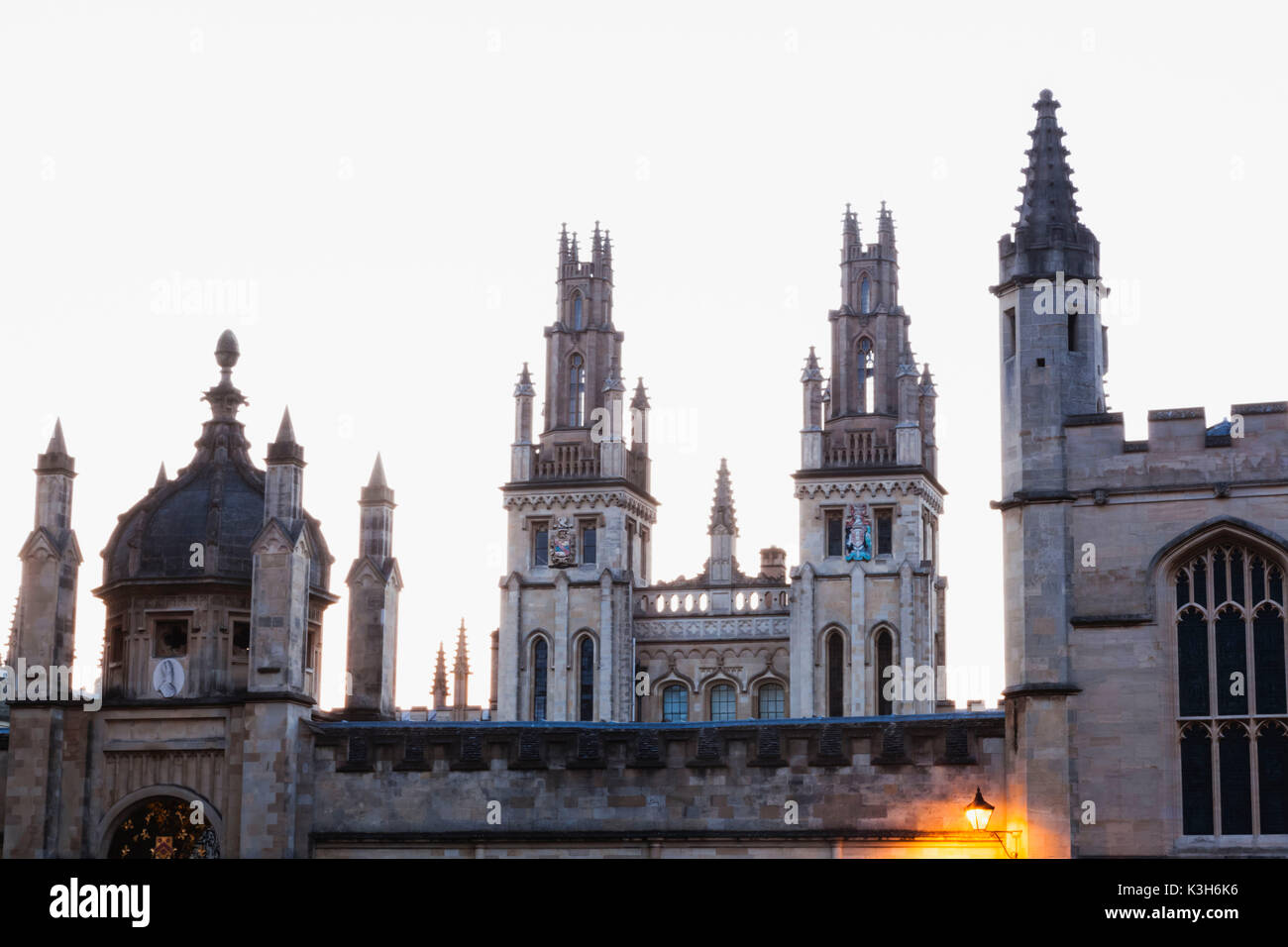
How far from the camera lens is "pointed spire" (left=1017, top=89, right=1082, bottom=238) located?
2903cm

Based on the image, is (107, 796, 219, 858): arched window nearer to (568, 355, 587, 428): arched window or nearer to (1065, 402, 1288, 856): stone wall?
(1065, 402, 1288, 856): stone wall

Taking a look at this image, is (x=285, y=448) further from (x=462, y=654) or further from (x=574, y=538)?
(x=462, y=654)

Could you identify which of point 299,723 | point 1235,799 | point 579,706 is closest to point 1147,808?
point 1235,799

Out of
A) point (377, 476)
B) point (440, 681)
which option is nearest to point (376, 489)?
point (377, 476)

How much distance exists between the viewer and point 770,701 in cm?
7700

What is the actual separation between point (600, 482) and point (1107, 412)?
49331 millimetres

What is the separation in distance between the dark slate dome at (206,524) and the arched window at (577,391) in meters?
45.9

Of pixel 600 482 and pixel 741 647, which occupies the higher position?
pixel 600 482

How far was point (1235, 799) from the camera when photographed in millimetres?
26875

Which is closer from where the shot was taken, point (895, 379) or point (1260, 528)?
point (1260, 528)

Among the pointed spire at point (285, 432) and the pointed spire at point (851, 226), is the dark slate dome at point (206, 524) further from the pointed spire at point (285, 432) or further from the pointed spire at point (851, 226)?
the pointed spire at point (851, 226)
